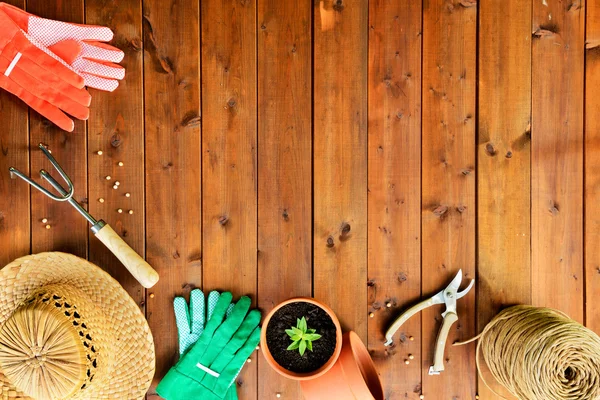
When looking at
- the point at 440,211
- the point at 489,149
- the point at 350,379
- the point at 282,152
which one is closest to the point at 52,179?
the point at 282,152

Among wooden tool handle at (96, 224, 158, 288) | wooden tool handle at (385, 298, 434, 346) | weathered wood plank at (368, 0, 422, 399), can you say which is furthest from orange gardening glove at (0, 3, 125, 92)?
wooden tool handle at (385, 298, 434, 346)

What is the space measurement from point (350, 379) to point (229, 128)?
A: 1.99 ft

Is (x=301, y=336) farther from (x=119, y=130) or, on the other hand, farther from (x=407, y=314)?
(x=119, y=130)

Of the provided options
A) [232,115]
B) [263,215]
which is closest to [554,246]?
[263,215]

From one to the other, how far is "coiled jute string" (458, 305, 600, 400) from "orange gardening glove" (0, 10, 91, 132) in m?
1.06

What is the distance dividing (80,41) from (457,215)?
94cm

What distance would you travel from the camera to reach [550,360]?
92cm

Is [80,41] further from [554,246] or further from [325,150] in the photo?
[554,246]

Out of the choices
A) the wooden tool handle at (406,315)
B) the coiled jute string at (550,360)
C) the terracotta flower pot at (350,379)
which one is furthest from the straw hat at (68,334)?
the coiled jute string at (550,360)

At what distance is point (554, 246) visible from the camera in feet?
3.66

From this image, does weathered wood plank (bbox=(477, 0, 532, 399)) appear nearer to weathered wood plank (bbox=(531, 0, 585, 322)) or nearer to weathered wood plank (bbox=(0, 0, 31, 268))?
weathered wood plank (bbox=(531, 0, 585, 322))

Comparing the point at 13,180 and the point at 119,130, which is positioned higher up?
the point at 119,130

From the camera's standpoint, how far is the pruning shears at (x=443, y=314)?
1.07 metres

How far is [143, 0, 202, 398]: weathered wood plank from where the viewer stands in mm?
1080
